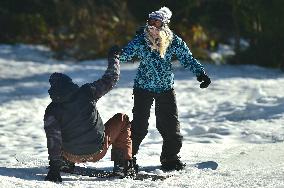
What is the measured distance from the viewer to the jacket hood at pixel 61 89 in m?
4.96

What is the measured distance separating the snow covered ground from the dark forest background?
944mm

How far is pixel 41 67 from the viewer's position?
14695 millimetres

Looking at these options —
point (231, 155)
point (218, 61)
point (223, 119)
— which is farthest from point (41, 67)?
point (231, 155)

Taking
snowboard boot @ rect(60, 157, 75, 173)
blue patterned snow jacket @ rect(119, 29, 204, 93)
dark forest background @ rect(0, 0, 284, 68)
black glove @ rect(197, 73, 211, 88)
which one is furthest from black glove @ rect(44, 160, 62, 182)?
dark forest background @ rect(0, 0, 284, 68)

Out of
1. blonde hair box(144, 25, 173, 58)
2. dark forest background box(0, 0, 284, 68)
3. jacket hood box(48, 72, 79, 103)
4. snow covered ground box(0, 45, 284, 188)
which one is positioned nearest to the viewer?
jacket hood box(48, 72, 79, 103)

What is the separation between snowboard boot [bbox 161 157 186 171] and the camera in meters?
5.79

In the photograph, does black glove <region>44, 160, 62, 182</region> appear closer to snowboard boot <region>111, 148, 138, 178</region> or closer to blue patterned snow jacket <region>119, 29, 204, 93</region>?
snowboard boot <region>111, 148, 138, 178</region>

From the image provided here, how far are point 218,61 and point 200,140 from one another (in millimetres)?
9322

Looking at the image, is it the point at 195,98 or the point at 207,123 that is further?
the point at 195,98

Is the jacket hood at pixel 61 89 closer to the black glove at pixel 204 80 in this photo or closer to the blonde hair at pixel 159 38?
the blonde hair at pixel 159 38

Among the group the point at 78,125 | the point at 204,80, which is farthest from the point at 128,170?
the point at 204,80

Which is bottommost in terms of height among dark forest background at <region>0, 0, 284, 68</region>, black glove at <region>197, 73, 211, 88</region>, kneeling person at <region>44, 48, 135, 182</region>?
kneeling person at <region>44, 48, 135, 182</region>

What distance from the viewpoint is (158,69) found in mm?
5746

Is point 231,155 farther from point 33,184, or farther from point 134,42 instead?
point 33,184
